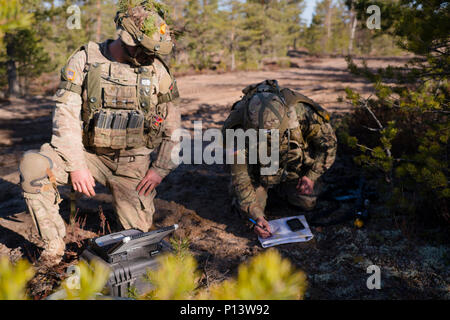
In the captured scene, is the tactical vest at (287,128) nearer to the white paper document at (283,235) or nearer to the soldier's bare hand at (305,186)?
the soldier's bare hand at (305,186)

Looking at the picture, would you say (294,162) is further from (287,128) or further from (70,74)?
(70,74)

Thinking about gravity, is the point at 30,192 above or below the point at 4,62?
below

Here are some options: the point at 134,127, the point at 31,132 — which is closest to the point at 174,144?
the point at 134,127

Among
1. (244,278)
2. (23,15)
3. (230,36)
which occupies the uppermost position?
(230,36)

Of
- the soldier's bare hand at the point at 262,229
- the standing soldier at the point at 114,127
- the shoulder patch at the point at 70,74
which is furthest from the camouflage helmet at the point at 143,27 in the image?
the soldier's bare hand at the point at 262,229

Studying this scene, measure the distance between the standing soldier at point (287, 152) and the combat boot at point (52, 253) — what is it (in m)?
1.74

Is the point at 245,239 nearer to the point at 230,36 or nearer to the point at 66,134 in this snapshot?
the point at 66,134

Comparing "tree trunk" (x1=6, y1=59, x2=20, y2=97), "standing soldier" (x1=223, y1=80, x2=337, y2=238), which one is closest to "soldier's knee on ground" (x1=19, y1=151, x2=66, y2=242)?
"standing soldier" (x1=223, y1=80, x2=337, y2=238)

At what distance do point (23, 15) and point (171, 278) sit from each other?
1.00m

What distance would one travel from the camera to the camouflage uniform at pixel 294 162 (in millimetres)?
3652

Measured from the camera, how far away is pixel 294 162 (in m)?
3.96

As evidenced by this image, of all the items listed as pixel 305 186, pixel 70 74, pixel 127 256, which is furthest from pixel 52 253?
pixel 305 186

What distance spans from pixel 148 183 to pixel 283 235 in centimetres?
142

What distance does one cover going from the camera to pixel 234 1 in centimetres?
2650
